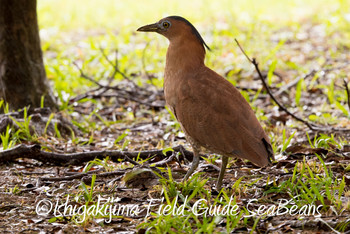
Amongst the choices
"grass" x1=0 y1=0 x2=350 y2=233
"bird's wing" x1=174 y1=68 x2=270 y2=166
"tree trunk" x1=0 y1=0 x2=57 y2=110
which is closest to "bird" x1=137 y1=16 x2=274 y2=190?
"bird's wing" x1=174 y1=68 x2=270 y2=166

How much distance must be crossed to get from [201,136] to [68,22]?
291 inches

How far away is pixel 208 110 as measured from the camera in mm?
3957

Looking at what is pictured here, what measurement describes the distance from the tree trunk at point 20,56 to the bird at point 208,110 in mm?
2121

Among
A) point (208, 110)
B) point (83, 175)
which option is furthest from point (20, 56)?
point (208, 110)

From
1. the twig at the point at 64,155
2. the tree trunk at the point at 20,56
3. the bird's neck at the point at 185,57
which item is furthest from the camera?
the tree trunk at the point at 20,56

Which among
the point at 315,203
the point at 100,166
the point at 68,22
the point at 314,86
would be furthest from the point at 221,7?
the point at 315,203

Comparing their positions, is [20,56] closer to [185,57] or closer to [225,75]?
[185,57]

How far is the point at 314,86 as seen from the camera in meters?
7.27

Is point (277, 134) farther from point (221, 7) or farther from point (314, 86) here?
point (221, 7)

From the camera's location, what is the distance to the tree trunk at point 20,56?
18.7 feet

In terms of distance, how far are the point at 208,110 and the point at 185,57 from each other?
49 cm

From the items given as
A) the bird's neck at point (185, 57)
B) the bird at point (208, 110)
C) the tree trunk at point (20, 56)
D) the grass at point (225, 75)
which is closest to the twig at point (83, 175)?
the grass at point (225, 75)

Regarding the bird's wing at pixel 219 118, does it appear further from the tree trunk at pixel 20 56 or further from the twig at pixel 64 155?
the tree trunk at pixel 20 56

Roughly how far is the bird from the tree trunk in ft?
6.96
